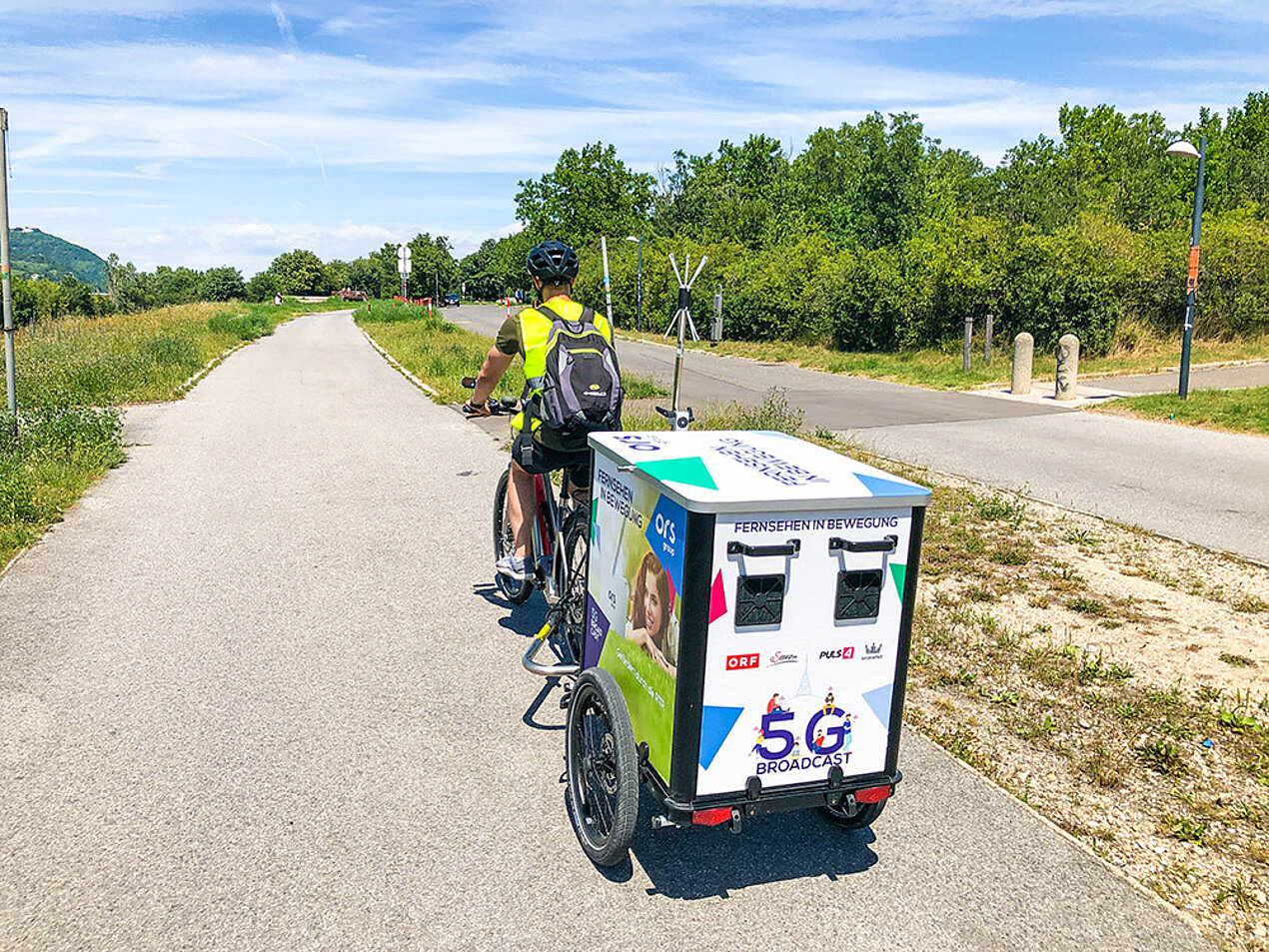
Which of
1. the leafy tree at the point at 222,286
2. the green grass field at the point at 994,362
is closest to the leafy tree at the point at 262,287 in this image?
the leafy tree at the point at 222,286

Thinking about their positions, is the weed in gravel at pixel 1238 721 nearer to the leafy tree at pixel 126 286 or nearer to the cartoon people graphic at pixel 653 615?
the cartoon people graphic at pixel 653 615

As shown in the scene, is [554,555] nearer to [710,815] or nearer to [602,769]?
[602,769]

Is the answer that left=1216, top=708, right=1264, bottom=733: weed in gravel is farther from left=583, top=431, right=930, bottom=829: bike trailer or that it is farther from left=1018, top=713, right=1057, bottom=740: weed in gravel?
left=583, top=431, right=930, bottom=829: bike trailer

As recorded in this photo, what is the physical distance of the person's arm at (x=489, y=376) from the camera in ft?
17.2

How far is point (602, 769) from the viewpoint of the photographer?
3.39 m

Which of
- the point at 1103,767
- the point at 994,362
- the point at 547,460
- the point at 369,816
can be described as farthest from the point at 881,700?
the point at 994,362

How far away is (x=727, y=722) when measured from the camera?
3004 mm

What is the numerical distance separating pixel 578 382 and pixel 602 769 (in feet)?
5.99

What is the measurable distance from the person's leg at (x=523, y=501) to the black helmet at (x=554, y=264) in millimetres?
1009

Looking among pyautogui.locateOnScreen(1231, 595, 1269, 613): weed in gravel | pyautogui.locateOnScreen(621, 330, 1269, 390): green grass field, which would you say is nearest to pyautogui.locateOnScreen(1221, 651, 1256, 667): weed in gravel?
pyautogui.locateOnScreen(1231, 595, 1269, 613): weed in gravel

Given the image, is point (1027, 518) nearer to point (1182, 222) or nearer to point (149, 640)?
point (149, 640)

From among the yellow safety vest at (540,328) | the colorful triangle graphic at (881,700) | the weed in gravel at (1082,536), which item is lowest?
the weed in gravel at (1082,536)

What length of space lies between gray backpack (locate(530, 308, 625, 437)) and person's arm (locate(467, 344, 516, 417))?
526 mm

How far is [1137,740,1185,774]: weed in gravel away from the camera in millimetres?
4071
